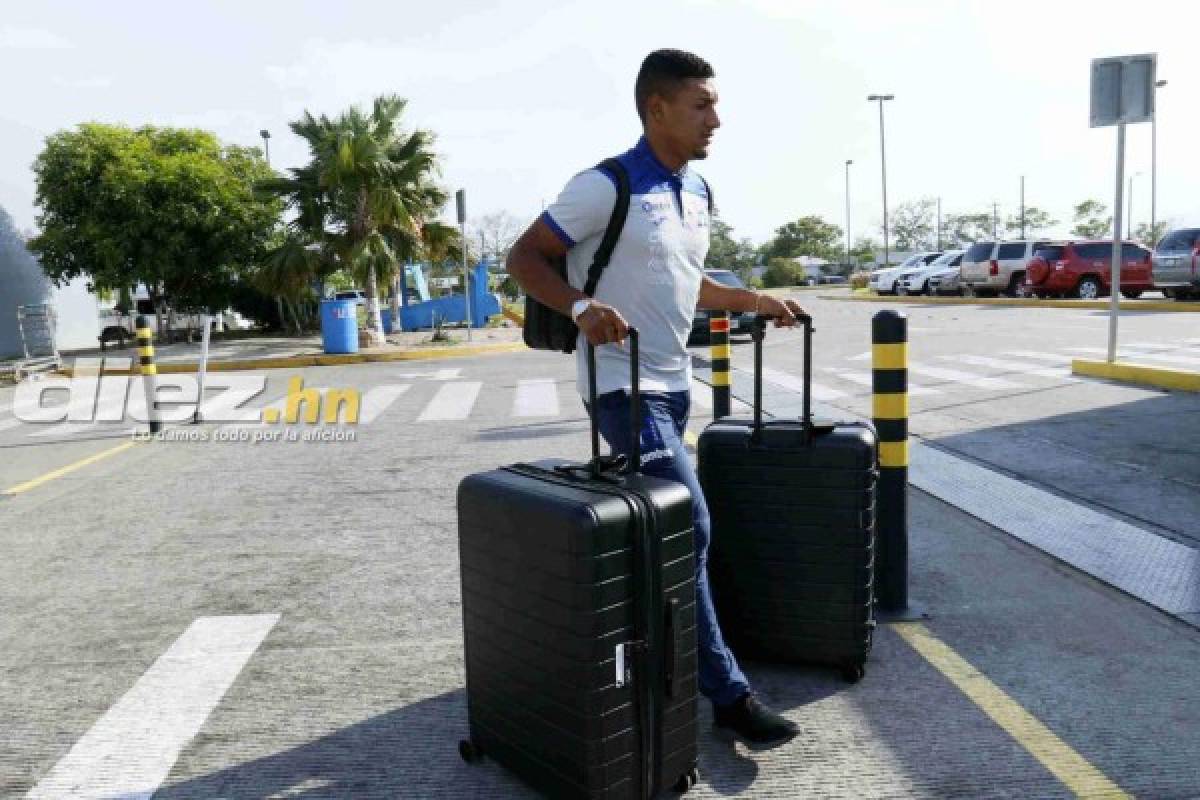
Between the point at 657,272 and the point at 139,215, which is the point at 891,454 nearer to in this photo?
the point at 657,272

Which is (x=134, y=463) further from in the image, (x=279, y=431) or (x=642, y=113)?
(x=642, y=113)

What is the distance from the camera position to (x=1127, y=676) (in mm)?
3191

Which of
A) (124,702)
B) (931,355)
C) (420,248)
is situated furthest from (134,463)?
(420,248)

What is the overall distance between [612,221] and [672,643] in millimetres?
1084

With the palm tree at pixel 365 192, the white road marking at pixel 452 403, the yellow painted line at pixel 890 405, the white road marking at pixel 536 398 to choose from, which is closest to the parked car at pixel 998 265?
the palm tree at pixel 365 192

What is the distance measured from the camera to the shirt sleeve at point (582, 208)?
2.57 m

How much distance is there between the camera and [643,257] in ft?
8.67

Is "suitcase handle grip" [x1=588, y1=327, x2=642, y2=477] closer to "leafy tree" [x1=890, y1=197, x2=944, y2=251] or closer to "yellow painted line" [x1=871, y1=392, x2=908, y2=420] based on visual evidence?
"yellow painted line" [x1=871, y1=392, x2=908, y2=420]

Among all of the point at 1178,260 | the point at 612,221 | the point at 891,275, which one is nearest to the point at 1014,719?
the point at 612,221

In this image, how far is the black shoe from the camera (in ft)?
8.95

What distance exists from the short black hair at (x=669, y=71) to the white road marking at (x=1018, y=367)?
9.14 m

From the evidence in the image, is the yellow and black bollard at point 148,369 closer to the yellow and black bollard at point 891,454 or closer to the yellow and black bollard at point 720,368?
the yellow and black bollard at point 720,368

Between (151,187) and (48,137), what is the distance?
338cm

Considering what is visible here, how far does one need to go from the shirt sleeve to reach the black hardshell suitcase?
789 millimetres
